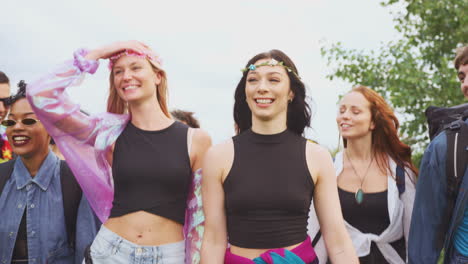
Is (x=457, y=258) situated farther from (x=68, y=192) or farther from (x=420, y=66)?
(x=420, y=66)

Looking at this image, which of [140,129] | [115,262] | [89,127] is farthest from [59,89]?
[115,262]

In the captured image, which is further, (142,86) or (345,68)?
(345,68)

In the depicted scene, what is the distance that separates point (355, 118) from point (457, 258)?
6.08 feet

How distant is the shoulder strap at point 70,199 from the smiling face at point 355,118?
8.36 ft

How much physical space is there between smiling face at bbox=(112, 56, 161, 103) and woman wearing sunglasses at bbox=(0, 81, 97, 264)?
873mm

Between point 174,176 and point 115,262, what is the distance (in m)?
0.66

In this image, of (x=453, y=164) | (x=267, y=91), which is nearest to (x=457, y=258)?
(x=453, y=164)

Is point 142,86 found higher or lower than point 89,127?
higher

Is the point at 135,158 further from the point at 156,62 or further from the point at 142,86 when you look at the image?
the point at 156,62

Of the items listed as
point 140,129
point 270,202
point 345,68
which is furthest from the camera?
point 345,68

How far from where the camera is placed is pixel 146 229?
3311 mm

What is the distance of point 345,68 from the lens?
42.1 ft

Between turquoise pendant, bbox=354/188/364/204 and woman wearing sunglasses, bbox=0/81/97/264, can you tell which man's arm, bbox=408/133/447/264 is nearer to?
turquoise pendant, bbox=354/188/364/204

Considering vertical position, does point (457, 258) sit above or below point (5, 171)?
below
